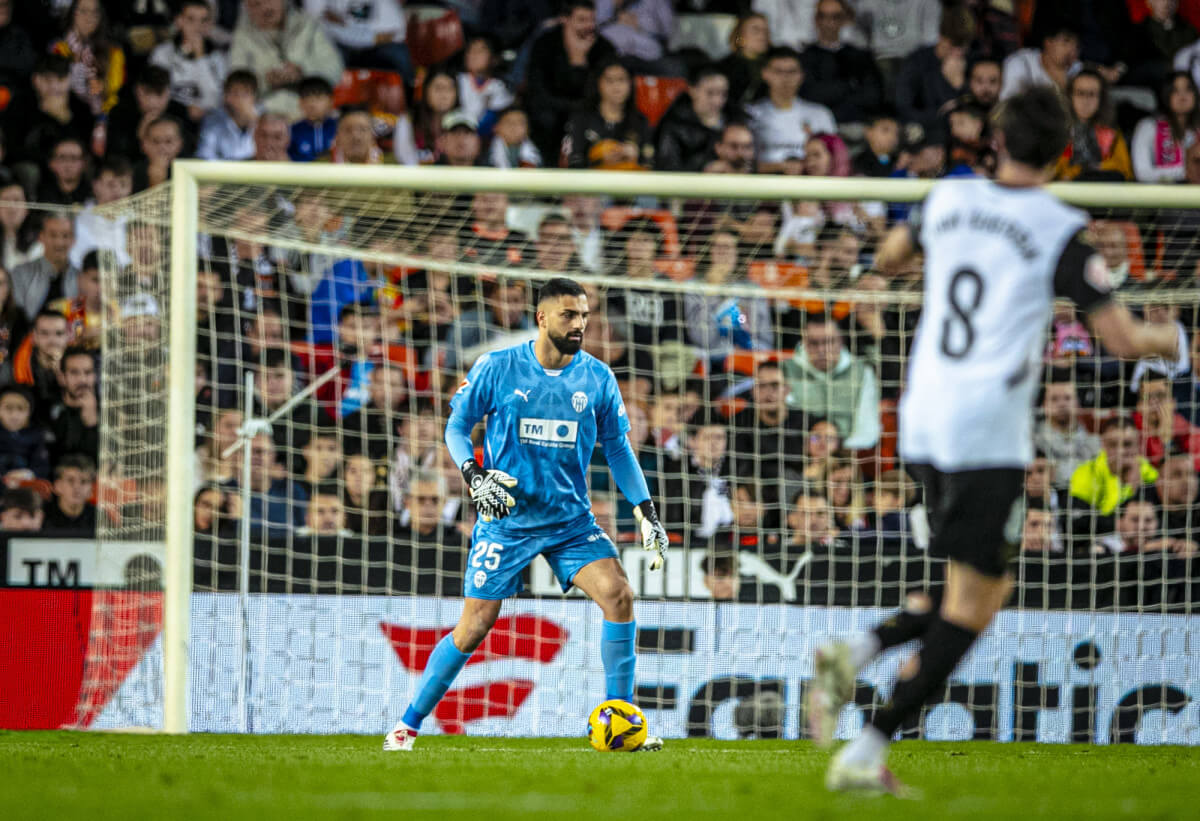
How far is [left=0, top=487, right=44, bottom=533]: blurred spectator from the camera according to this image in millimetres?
10008

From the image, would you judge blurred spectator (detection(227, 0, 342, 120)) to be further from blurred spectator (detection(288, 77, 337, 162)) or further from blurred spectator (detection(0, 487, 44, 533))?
blurred spectator (detection(0, 487, 44, 533))

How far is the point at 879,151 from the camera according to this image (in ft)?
41.2

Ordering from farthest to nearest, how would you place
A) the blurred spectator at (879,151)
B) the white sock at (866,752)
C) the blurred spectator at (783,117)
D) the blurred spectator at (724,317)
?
the blurred spectator at (783,117), the blurred spectator at (879,151), the blurred spectator at (724,317), the white sock at (866,752)

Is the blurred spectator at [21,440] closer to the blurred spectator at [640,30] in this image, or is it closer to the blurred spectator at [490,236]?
the blurred spectator at [490,236]

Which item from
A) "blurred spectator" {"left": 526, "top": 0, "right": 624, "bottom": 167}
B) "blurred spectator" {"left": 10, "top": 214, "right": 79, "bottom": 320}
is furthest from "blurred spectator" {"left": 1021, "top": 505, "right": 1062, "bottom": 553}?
"blurred spectator" {"left": 10, "top": 214, "right": 79, "bottom": 320}

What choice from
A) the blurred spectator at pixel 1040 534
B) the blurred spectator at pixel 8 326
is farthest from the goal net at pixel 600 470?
the blurred spectator at pixel 8 326

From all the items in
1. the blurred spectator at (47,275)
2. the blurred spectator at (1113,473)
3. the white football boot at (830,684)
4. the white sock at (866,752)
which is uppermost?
the blurred spectator at (47,275)

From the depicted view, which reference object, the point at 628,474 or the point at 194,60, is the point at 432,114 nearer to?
the point at 194,60

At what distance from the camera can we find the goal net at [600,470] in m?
9.25

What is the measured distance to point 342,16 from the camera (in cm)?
1330

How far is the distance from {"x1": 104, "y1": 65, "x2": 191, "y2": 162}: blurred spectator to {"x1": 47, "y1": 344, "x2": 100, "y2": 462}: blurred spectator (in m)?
2.18

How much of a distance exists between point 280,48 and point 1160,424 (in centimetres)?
772

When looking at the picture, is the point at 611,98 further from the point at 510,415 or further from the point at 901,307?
the point at 510,415

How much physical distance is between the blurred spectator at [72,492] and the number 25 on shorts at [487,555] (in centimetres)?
402
